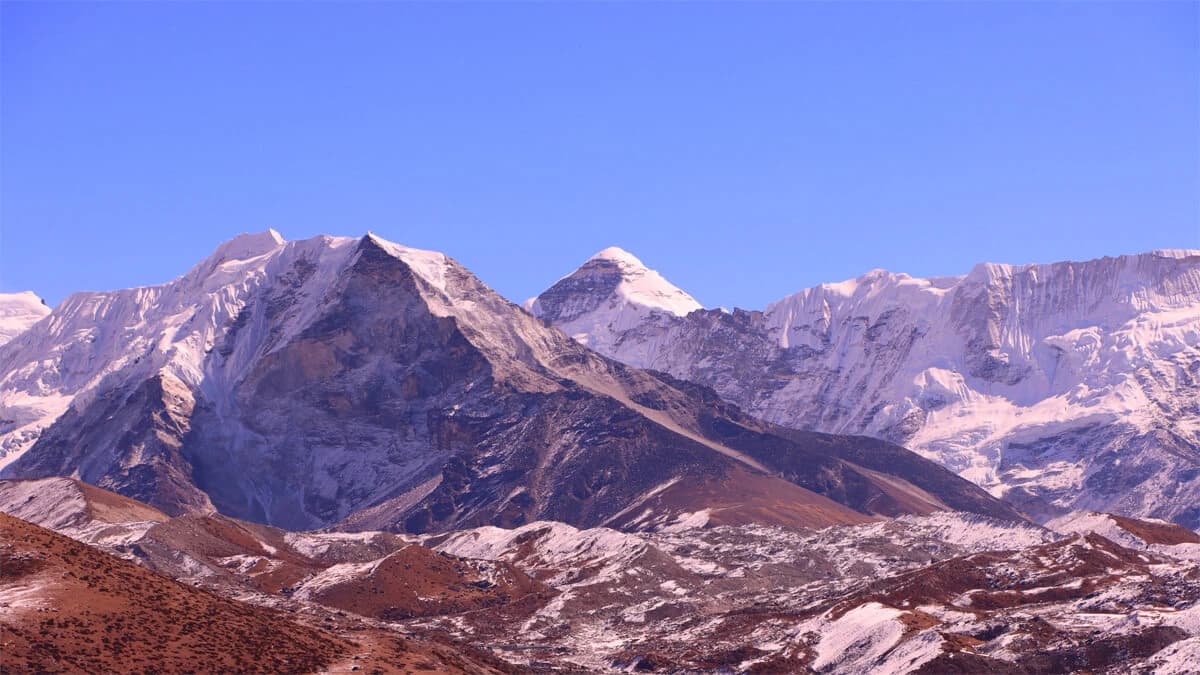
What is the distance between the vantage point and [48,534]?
147375mm

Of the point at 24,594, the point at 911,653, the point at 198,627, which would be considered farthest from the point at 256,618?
the point at 911,653

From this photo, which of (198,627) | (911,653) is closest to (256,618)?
(198,627)

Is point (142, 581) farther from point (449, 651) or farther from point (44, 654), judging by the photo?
point (449, 651)

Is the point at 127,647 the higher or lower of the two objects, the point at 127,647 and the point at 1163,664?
the higher

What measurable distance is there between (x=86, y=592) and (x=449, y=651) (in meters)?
41.2

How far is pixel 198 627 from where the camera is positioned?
142750mm

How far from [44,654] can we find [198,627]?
595 inches

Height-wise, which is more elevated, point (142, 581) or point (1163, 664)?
point (142, 581)

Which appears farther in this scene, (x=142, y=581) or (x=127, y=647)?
(x=142, y=581)

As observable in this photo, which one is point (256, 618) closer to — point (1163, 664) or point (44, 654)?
point (44, 654)

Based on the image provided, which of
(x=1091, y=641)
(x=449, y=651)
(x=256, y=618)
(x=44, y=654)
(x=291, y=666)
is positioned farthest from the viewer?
(x=1091, y=641)

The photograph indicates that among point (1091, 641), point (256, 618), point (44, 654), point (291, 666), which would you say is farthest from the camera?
point (1091, 641)

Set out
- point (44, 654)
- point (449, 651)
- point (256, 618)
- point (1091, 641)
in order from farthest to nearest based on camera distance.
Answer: point (1091, 641)
point (449, 651)
point (256, 618)
point (44, 654)

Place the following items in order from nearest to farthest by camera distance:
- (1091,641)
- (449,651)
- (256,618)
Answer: (256,618) < (449,651) < (1091,641)
